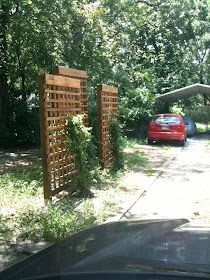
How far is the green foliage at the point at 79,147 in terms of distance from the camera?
8.78 m

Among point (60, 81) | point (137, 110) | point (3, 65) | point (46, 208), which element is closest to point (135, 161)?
point (60, 81)

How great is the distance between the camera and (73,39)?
16.0 meters

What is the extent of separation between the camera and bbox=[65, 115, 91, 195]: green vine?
8.78 metres

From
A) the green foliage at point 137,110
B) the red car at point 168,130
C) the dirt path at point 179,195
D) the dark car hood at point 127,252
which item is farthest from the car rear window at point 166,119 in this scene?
the dark car hood at point 127,252

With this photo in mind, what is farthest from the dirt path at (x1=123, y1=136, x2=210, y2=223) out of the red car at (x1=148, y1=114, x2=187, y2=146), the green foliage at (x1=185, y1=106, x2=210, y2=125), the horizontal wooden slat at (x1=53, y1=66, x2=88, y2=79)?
the green foliage at (x1=185, y1=106, x2=210, y2=125)

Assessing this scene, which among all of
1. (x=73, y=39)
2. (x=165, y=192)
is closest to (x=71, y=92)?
(x=165, y=192)

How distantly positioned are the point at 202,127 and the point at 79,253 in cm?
3263

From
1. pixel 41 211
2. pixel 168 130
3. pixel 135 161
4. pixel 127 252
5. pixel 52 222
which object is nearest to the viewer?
pixel 127 252

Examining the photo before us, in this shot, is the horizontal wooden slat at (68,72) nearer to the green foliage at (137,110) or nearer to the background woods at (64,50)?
the background woods at (64,50)

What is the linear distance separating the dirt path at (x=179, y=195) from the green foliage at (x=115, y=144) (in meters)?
1.13

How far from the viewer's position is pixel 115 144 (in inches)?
482

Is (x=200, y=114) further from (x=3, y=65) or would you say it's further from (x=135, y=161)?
(x=135, y=161)

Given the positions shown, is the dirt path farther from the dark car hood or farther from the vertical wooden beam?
the dark car hood

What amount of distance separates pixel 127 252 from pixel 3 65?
15.9m
